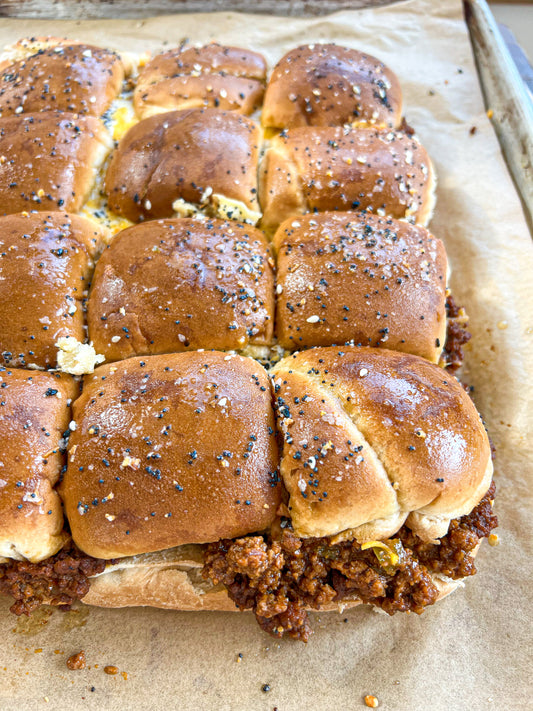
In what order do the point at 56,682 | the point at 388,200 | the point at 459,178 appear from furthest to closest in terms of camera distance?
the point at 459,178 → the point at 388,200 → the point at 56,682

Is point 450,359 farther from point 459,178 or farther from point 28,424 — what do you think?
point 28,424

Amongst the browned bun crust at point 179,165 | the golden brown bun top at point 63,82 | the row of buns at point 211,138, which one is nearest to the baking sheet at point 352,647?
the row of buns at point 211,138

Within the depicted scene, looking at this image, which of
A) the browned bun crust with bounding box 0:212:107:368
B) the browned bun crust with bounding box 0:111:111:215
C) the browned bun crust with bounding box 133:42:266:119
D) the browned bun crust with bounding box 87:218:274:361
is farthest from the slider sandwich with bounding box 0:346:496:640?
the browned bun crust with bounding box 133:42:266:119

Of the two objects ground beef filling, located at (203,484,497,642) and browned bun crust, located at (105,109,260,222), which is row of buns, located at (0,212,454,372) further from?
ground beef filling, located at (203,484,497,642)

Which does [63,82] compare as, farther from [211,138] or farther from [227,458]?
[227,458]

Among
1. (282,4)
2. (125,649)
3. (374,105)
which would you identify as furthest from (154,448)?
(282,4)
